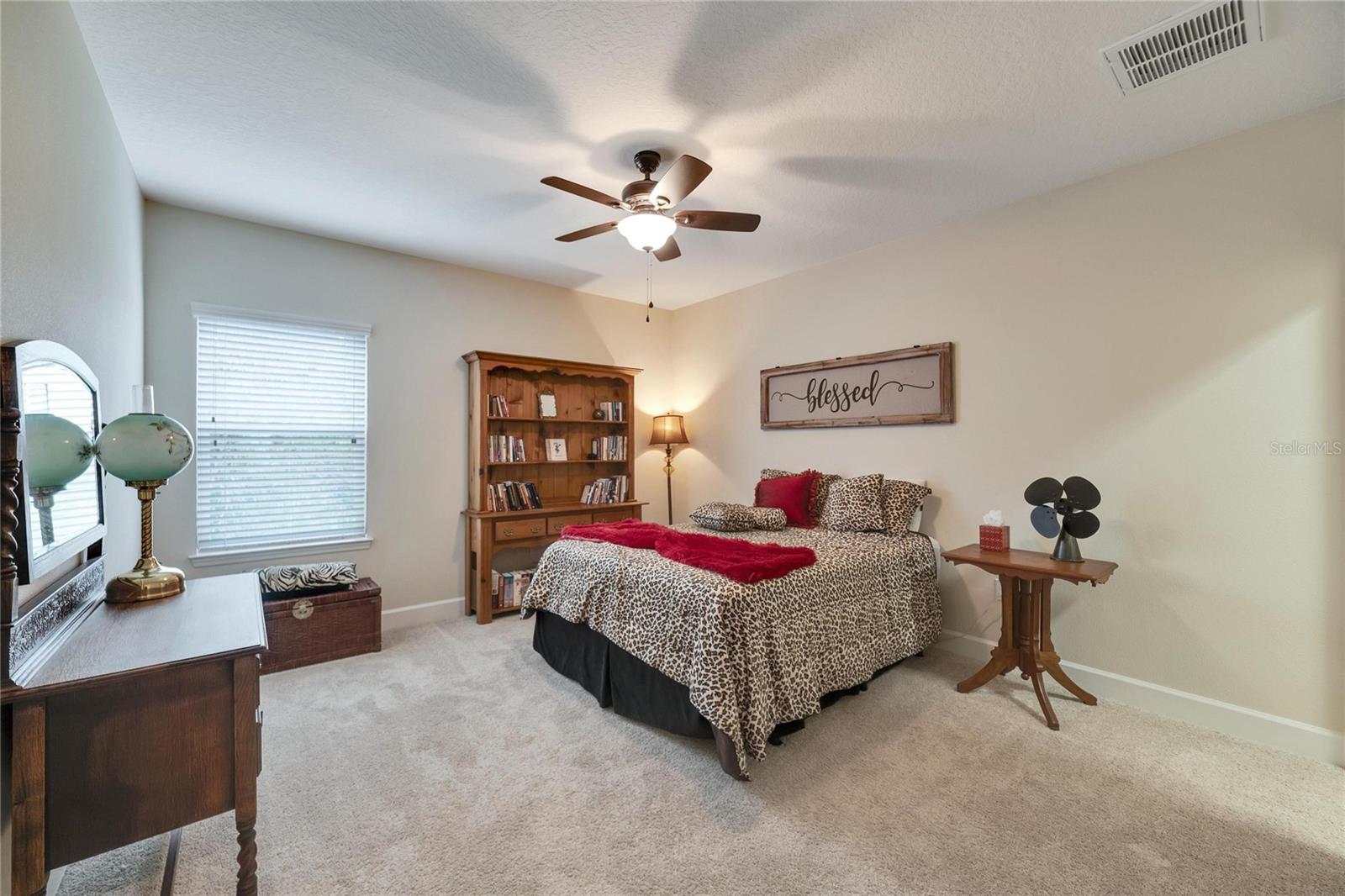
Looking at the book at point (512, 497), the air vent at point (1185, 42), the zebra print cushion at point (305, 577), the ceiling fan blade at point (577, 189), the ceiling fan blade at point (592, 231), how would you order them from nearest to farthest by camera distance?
1. the air vent at point (1185, 42)
2. the ceiling fan blade at point (577, 189)
3. the ceiling fan blade at point (592, 231)
4. the zebra print cushion at point (305, 577)
5. the book at point (512, 497)

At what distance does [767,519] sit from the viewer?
11.8 ft

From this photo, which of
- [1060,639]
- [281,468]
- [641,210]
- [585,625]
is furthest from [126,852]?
[1060,639]

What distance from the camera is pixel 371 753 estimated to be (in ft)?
7.54

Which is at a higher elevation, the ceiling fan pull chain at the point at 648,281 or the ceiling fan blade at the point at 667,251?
the ceiling fan pull chain at the point at 648,281

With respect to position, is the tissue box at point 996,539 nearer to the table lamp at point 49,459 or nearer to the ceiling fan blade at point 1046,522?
the ceiling fan blade at point 1046,522

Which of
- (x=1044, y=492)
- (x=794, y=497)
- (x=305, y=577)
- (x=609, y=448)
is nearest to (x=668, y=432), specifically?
(x=609, y=448)

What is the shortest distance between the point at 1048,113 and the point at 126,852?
4278 mm

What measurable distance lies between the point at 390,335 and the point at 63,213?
2278mm

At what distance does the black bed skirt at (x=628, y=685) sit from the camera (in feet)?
7.49

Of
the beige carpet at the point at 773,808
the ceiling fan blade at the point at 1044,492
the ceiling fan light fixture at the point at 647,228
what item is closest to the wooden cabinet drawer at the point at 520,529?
the beige carpet at the point at 773,808

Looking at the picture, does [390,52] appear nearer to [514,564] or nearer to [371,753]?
[371,753]

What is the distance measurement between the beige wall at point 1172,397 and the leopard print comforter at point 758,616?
0.73 m

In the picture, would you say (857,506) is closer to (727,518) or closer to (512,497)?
(727,518)

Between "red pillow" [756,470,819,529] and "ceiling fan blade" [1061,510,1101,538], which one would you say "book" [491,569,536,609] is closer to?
"red pillow" [756,470,819,529]
